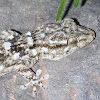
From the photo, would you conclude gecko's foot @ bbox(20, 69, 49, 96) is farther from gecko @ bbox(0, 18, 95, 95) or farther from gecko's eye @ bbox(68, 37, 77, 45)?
gecko's eye @ bbox(68, 37, 77, 45)

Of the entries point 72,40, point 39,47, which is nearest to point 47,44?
point 39,47

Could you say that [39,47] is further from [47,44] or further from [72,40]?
[72,40]

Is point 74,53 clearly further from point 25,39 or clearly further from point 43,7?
point 43,7

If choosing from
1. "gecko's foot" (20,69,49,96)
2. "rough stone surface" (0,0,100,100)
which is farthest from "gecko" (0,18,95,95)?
"rough stone surface" (0,0,100,100)

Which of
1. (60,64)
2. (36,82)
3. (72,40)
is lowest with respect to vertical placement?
(36,82)

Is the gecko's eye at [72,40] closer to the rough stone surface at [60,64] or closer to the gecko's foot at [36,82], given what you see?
the rough stone surface at [60,64]

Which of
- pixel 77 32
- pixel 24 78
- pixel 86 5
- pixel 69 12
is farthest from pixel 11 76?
pixel 86 5
